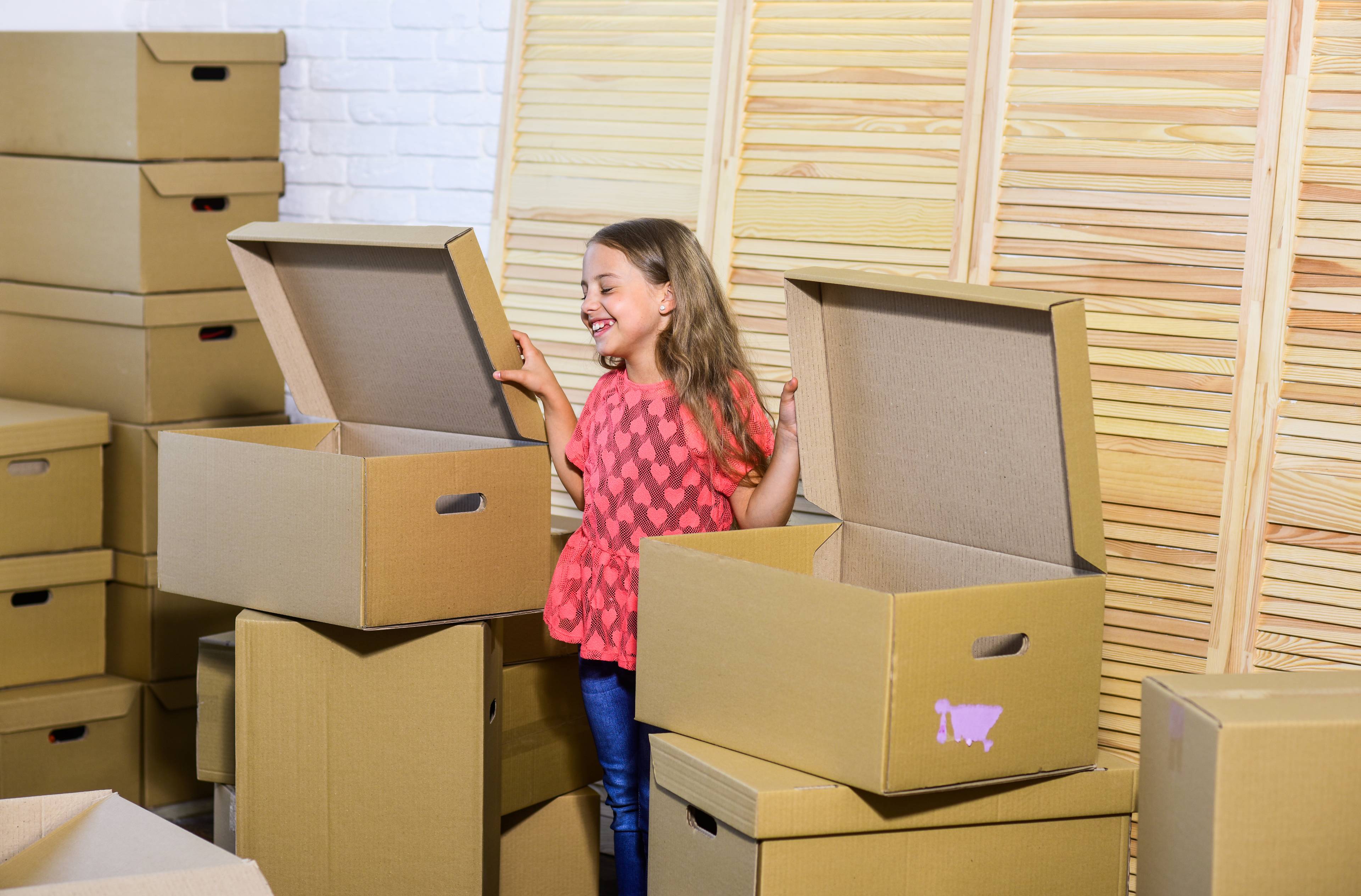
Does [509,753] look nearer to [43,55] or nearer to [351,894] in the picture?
[351,894]

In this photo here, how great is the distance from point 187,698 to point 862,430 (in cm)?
174

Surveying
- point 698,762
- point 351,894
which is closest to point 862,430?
point 698,762

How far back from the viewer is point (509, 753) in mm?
2133

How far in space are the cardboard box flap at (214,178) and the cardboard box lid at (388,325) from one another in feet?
2.57

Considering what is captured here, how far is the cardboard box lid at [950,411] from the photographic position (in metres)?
1.44

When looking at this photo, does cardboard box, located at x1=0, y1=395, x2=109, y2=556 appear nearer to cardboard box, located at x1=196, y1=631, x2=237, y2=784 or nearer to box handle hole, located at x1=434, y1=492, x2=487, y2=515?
cardboard box, located at x1=196, y1=631, x2=237, y2=784

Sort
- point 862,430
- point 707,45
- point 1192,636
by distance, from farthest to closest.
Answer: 1. point 707,45
2. point 1192,636
3. point 862,430

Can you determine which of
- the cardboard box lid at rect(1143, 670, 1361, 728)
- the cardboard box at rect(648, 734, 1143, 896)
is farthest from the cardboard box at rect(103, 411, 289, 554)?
the cardboard box lid at rect(1143, 670, 1361, 728)

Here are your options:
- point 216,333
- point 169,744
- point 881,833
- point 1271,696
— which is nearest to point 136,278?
point 216,333

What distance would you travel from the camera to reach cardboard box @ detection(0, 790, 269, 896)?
117cm

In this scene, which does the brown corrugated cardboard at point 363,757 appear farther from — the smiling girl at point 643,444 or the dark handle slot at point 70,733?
the dark handle slot at point 70,733

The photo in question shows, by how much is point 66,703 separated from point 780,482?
163cm

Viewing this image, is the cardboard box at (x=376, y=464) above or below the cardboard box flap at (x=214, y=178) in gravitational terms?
below

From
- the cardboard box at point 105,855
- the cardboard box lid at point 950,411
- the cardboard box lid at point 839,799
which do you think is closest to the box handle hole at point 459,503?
the cardboard box lid at point 950,411
